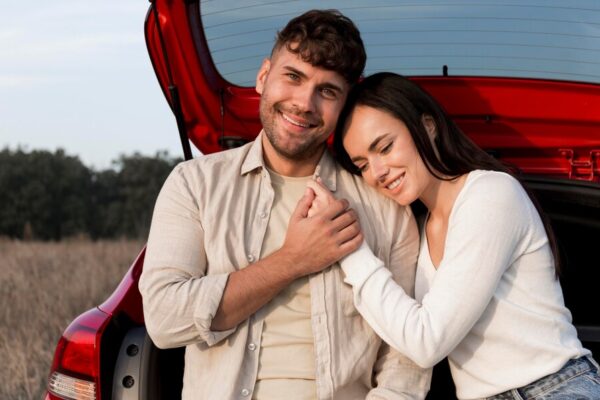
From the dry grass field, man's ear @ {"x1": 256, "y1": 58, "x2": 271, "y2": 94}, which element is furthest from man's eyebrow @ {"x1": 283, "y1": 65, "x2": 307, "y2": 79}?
the dry grass field

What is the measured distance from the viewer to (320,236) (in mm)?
2152

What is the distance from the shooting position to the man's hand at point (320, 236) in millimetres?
2150

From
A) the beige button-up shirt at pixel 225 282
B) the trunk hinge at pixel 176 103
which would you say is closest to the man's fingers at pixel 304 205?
the beige button-up shirt at pixel 225 282

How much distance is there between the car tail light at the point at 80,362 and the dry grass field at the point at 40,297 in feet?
5.87

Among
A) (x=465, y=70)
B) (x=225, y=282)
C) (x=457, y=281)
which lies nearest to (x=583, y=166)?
(x=465, y=70)

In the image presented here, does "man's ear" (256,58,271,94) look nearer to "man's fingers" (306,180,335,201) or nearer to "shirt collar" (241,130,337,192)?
"shirt collar" (241,130,337,192)

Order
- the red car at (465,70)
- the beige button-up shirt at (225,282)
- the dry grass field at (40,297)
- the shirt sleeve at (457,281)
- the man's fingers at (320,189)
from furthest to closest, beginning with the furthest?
the dry grass field at (40,297)
the red car at (465,70)
the man's fingers at (320,189)
the beige button-up shirt at (225,282)
the shirt sleeve at (457,281)

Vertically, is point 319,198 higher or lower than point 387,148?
lower

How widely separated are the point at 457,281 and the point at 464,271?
3 centimetres

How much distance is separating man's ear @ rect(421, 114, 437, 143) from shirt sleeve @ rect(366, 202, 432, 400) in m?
0.22

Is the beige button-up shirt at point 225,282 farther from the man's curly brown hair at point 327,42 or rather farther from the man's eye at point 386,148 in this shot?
the man's curly brown hair at point 327,42

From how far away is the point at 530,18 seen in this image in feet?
A: 8.42

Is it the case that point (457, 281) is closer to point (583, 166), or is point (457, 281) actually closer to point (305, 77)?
point (305, 77)

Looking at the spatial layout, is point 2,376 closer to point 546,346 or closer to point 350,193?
point 350,193
